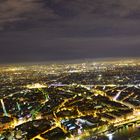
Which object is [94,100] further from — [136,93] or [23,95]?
[23,95]

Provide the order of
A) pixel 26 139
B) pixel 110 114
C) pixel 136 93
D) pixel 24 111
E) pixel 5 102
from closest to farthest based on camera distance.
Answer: pixel 26 139 < pixel 110 114 < pixel 24 111 < pixel 5 102 < pixel 136 93

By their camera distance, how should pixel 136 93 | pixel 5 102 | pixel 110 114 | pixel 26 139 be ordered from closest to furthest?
pixel 26 139 < pixel 110 114 < pixel 5 102 < pixel 136 93

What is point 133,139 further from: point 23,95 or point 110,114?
point 23,95

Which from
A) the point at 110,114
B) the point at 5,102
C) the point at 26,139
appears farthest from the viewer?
the point at 5,102

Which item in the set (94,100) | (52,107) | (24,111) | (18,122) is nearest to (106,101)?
(94,100)

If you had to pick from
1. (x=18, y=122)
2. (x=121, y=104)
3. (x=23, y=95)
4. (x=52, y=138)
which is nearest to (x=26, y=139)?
(x=52, y=138)

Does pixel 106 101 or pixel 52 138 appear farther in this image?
pixel 106 101

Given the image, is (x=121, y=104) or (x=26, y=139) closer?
(x=26, y=139)

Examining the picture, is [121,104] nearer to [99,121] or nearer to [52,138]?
[99,121]

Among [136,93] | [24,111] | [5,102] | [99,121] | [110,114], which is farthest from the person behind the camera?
[136,93]
